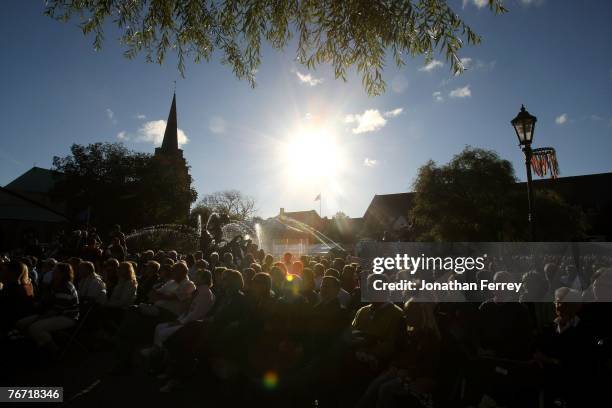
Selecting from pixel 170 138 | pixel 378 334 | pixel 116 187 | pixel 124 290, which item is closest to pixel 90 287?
pixel 124 290

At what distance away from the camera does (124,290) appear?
815 centimetres

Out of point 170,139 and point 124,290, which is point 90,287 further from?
point 170,139

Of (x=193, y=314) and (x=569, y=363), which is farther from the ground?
(x=193, y=314)

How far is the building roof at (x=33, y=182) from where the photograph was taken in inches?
3268

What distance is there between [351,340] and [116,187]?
5749 centimetres

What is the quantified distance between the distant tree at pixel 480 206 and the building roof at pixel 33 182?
Result: 80754mm

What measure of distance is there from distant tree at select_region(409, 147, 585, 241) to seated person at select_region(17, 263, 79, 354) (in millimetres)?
32857

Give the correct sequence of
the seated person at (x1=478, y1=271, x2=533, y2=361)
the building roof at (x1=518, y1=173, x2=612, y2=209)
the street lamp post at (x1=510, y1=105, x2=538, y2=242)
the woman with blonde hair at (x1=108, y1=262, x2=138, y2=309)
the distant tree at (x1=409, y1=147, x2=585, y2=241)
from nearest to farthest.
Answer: the seated person at (x1=478, y1=271, x2=533, y2=361) → the woman with blonde hair at (x1=108, y1=262, x2=138, y2=309) → the street lamp post at (x1=510, y1=105, x2=538, y2=242) → the distant tree at (x1=409, y1=147, x2=585, y2=241) → the building roof at (x1=518, y1=173, x2=612, y2=209)

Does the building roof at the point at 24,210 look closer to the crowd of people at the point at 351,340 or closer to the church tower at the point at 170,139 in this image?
the church tower at the point at 170,139

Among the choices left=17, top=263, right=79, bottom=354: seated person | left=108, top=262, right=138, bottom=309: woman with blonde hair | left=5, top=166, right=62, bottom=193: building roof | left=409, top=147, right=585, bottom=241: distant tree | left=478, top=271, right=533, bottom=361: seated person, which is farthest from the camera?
left=5, top=166, right=62, bottom=193: building roof

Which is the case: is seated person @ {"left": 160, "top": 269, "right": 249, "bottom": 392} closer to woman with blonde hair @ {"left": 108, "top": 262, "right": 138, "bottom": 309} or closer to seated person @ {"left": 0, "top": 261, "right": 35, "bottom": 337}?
woman with blonde hair @ {"left": 108, "top": 262, "right": 138, "bottom": 309}

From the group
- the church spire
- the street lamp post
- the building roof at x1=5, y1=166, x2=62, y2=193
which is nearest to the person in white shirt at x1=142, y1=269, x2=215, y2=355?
the street lamp post

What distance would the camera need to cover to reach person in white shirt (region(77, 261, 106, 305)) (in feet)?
26.0

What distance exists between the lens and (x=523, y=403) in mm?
4246
